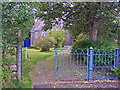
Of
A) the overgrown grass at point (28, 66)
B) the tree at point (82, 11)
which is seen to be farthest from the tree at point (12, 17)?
the tree at point (82, 11)

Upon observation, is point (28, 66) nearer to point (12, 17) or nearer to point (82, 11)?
point (82, 11)

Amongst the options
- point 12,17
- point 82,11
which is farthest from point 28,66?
point 12,17

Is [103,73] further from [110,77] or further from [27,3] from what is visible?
[27,3]

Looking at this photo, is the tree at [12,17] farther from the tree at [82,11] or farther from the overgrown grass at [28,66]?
the tree at [82,11]

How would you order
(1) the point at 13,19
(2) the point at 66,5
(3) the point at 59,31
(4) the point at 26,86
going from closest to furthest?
1. (1) the point at 13,19
2. (4) the point at 26,86
3. (2) the point at 66,5
4. (3) the point at 59,31

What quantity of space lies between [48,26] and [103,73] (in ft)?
11.9

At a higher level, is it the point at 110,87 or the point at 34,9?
the point at 34,9

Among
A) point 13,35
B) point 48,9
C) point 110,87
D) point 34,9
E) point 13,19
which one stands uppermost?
point 48,9

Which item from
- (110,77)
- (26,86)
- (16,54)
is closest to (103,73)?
(110,77)

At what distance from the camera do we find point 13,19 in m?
3.26

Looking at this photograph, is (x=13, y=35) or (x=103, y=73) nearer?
(x=13, y=35)

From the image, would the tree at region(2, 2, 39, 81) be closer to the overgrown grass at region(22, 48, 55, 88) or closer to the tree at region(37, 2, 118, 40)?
the overgrown grass at region(22, 48, 55, 88)

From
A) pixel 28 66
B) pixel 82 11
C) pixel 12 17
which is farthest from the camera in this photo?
pixel 28 66

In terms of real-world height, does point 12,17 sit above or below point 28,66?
above
